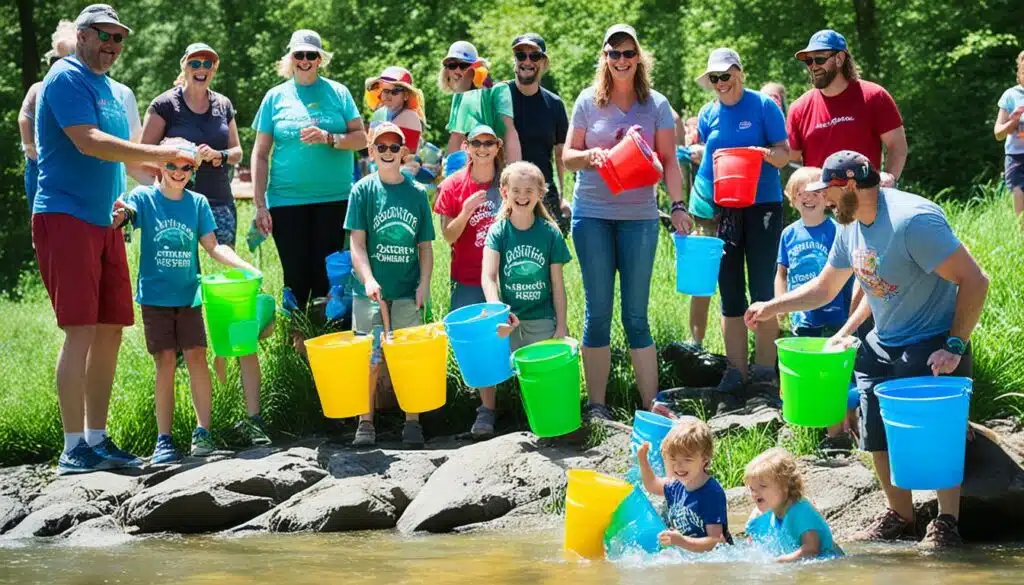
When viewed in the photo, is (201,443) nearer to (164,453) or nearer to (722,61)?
(164,453)

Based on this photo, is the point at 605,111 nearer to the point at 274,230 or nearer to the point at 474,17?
the point at 274,230

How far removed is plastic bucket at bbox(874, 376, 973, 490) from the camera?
18.5 feet

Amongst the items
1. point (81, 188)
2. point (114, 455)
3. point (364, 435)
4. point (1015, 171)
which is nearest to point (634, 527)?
point (364, 435)

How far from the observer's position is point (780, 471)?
→ 18.9 ft

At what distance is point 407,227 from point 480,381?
1.15 metres

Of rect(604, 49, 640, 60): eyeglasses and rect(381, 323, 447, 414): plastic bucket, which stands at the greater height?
rect(604, 49, 640, 60): eyeglasses

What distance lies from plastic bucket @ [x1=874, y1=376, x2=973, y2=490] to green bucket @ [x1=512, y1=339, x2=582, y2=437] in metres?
1.75

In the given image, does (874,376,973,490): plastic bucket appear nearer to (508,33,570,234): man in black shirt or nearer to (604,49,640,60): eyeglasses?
(604,49,640,60): eyeglasses

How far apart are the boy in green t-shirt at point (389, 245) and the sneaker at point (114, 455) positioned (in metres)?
1.20

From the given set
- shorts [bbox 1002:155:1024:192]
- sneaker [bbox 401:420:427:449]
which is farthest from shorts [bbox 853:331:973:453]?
shorts [bbox 1002:155:1024:192]

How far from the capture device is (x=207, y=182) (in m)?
8.71

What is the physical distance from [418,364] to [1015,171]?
17.8 ft

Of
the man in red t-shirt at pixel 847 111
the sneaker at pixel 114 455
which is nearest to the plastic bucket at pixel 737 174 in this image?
the man in red t-shirt at pixel 847 111

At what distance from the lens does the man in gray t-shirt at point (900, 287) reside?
18.7ft
